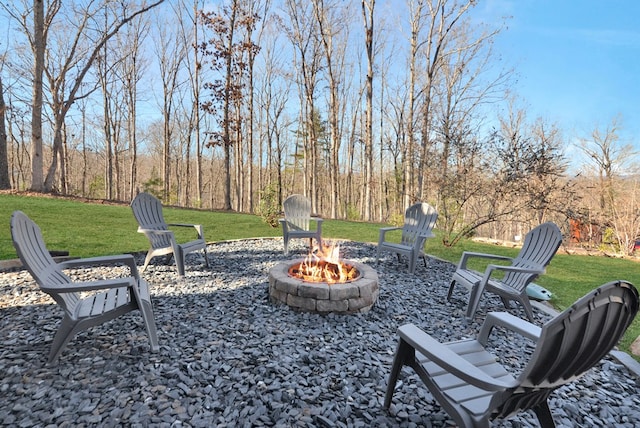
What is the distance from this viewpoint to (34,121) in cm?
910

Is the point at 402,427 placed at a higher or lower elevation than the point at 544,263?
lower

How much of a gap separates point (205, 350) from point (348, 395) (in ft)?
3.63

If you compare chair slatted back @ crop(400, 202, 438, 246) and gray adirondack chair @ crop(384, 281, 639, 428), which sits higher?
chair slatted back @ crop(400, 202, 438, 246)

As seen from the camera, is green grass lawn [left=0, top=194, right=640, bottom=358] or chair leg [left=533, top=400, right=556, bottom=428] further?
green grass lawn [left=0, top=194, right=640, bottom=358]

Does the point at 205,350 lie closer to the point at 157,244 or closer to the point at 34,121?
the point at 157,244

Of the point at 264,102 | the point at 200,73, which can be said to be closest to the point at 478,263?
the point at 200,73

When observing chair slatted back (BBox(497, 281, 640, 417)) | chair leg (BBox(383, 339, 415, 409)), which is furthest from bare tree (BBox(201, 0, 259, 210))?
chair slatted back (BBox(497, 281, 640, 417))

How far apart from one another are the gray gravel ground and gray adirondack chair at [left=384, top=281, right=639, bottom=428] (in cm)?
41

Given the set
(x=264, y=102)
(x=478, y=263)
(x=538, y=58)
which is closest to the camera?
(x=478, y=263)

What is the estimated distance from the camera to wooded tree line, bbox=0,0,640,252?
6418mm

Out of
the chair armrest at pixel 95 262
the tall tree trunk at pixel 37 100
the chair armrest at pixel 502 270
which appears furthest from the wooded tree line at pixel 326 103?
the chair armrest at pixel 95 262

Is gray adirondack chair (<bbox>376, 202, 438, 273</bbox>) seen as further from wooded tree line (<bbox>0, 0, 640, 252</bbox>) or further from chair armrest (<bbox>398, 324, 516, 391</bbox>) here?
chair armrest (<bbox>398, 324, 516, 391</bbox>)

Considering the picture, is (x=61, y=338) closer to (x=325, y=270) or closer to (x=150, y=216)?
(x=325, y=270)

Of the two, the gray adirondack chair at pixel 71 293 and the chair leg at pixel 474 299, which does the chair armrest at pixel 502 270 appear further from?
the gray adirondack chair at pixel 71 293
